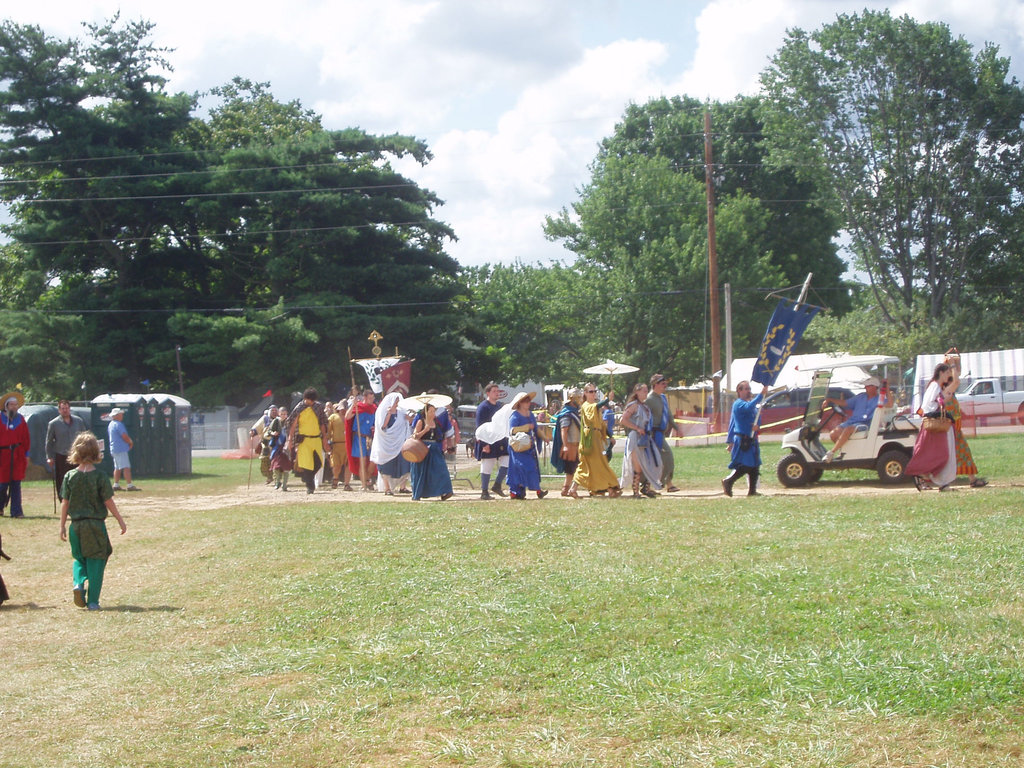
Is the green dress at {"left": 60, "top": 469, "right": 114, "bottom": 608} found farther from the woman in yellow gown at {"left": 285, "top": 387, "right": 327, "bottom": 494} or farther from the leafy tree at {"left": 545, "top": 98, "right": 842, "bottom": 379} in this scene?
the leafy tree at {"left": 545, "top": 98, "right": 842, "bottom": 379}

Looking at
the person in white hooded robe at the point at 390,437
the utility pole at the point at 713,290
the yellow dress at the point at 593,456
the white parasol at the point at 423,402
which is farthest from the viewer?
the utility pole at the point at 713,290

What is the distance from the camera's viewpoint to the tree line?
1768 inches

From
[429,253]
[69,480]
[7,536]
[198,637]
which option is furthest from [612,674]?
[429,253]

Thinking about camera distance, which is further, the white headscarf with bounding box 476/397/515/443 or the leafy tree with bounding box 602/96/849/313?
the leafy tree with bounding box 602/96/849/313

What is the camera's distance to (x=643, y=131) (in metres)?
59.4

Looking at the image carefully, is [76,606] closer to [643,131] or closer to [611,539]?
[611,539]

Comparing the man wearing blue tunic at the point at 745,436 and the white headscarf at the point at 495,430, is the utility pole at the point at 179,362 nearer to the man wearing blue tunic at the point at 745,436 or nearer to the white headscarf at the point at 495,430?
the white headscarf at the point at 495,430

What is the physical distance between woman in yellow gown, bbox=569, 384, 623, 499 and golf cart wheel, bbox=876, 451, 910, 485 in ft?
13.3

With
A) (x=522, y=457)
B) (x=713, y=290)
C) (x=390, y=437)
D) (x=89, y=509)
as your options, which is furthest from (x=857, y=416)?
(x=713, y=290)

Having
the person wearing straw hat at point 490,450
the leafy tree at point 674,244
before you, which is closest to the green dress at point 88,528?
the person wearing straw hat at point 490,450

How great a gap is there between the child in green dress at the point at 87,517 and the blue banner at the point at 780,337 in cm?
1259

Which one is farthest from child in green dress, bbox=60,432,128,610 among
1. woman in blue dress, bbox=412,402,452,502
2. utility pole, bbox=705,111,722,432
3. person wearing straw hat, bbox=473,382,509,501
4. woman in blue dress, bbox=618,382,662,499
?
utility pole, bbox=705,111,722,432

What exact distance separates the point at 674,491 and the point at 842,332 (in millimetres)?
30409

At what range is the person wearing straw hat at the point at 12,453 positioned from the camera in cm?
1692
